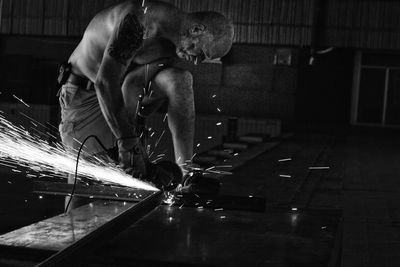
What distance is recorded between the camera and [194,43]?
9.61ft

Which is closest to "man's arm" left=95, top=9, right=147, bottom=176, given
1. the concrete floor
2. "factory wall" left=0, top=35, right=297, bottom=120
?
the concrete floor

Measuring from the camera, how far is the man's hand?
2779mm

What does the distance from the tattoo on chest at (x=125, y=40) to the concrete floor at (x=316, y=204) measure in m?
0.72

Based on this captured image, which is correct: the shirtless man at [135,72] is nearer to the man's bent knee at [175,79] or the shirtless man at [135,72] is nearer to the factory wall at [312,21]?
the man's bent knee at [175,79]

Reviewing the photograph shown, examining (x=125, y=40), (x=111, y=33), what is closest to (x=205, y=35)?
(x=125, y=40)

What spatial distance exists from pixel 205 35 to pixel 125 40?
34cm

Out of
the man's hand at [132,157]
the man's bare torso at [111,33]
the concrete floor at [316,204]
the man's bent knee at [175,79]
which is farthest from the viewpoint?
the man's bent knee at [175,79]

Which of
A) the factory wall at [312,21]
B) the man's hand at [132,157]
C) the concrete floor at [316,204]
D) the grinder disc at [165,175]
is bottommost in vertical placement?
the concrete floor at [316,204]

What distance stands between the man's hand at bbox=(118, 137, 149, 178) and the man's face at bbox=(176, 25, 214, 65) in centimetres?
46

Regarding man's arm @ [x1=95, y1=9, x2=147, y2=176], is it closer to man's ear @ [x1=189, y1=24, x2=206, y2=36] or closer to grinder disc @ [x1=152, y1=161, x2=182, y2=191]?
grinder disc @ [x1=152, y1=161, x2=182, y2=191]

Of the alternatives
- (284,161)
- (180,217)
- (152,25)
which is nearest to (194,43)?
(152,25)

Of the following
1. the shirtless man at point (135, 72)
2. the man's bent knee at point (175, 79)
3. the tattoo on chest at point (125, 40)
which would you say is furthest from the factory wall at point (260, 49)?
the tattoo on chest at point (125, 40)

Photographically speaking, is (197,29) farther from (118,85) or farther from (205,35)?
(118,85)

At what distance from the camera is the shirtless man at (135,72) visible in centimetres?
282
